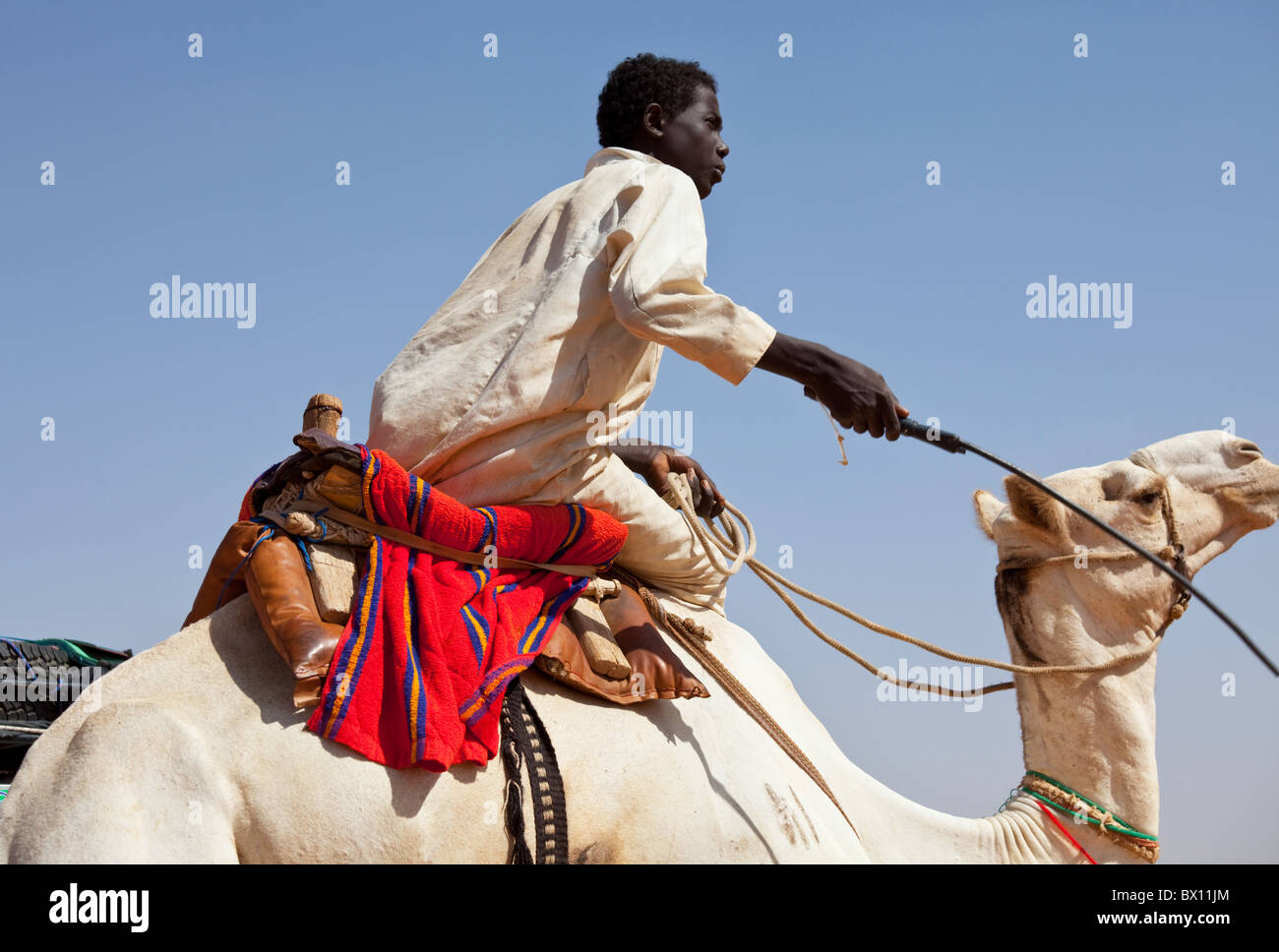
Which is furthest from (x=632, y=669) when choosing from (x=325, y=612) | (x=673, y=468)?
(x=673, y=468)

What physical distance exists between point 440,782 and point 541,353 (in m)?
1.44

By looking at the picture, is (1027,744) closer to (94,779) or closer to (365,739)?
(365,739)

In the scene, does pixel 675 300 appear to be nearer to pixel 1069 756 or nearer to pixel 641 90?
pixel 641 90

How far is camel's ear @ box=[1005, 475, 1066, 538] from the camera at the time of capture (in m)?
5.13

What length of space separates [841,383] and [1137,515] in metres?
1.74

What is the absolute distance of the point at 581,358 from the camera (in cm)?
432

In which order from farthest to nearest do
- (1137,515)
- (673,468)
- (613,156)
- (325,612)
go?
(673,468) < (1137,515) < (613,156) < (325,612)

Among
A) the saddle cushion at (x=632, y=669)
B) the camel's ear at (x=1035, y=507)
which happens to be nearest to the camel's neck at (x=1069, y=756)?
the camel's ear at (x=1035, y=507)

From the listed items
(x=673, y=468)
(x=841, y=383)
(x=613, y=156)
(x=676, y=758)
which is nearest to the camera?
(x=676, y=758)

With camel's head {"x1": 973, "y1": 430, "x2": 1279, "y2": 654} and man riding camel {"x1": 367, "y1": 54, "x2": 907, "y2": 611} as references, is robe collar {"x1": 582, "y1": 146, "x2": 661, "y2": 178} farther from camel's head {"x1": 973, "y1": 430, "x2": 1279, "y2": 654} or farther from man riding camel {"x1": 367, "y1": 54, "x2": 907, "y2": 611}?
camel's head {"x1": 973, "y1": 430, "x2": 1279, "y2": 654}

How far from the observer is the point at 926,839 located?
15.7 ft

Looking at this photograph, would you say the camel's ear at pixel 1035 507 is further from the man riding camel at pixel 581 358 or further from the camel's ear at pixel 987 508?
the man riding camel at pixel 581 358
